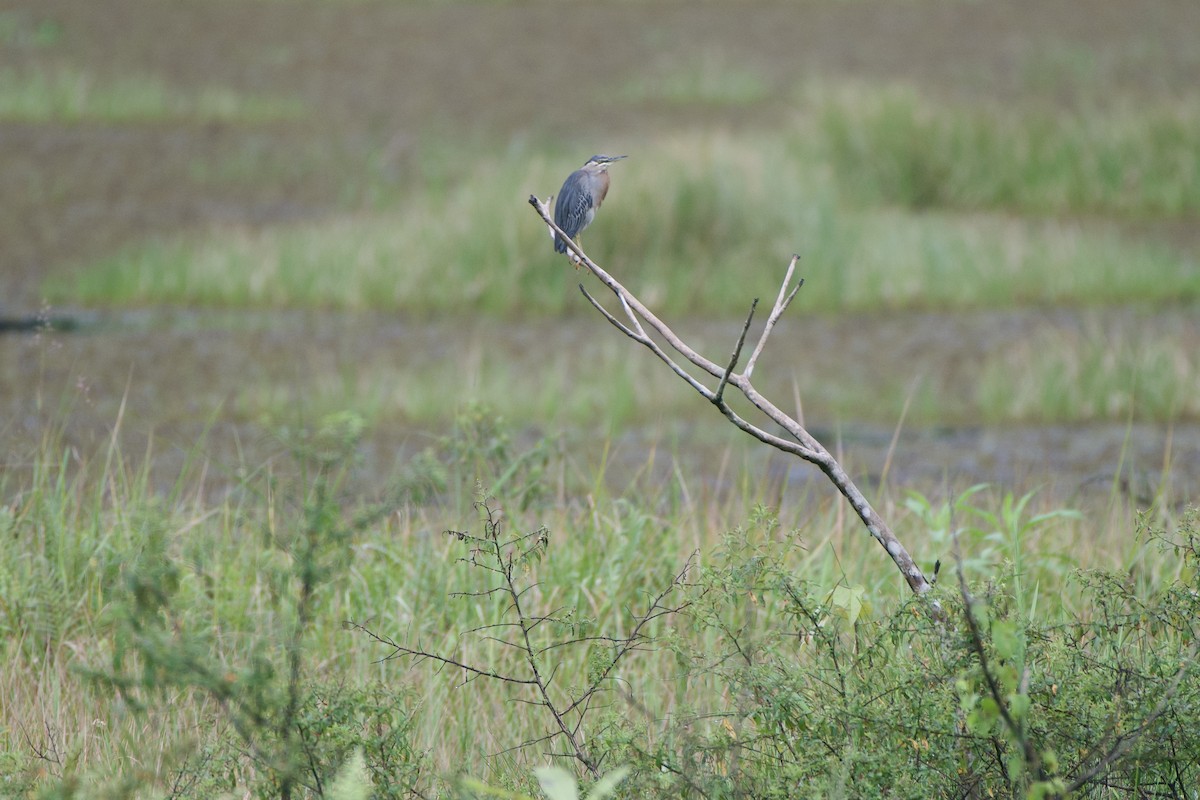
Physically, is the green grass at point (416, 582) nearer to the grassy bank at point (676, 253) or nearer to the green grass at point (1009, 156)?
the grassy bank at point (676, 253)

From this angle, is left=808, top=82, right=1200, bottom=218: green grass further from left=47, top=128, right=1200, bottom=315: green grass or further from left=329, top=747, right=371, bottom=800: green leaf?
left=329, top=747, right=371, bottom=800: green leaf

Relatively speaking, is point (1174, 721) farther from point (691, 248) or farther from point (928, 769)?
point (691, 248)

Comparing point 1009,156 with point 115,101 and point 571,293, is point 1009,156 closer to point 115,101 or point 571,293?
point 571,293

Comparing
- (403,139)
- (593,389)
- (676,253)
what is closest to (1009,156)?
(676,253)

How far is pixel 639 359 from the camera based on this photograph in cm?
573

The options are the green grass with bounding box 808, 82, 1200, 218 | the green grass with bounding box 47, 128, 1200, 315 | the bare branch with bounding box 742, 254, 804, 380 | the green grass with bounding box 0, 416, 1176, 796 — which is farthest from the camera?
the green grass with bounding box 808, 82, 1200, 218

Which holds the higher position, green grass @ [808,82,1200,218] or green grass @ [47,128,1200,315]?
green grass @ [808,82,1200,218]

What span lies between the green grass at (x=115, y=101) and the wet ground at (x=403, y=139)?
14 centimetres

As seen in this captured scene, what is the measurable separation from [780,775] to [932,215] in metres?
7.09

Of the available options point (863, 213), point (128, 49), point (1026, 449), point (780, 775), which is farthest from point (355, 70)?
point (780, 775)

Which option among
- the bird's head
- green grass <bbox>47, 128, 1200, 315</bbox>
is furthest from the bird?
green grass <bbox>47, 128, 1200, 315</bbox>

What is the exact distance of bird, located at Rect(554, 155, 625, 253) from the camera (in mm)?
1531

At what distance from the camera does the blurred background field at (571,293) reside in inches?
109

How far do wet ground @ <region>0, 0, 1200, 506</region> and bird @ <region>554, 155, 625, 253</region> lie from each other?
1.30 meters
